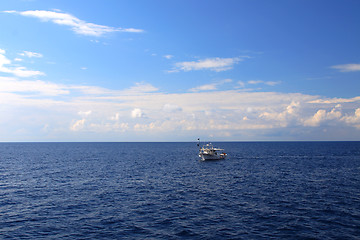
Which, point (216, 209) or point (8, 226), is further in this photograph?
point (216, 209)

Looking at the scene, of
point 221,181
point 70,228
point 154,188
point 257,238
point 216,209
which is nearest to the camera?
point 257,238

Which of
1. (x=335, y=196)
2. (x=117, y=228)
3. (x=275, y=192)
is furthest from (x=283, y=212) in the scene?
(x=117, y=228)

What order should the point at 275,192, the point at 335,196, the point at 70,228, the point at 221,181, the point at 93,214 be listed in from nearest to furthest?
the point at 70,228 < the point at 93,214 < the point at 335,196 < the point at 275,192 < the point at 221,181

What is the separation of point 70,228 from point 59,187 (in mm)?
28328

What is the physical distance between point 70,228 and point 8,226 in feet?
→ 27.8

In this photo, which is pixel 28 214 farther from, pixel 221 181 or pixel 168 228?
pixel 221 181

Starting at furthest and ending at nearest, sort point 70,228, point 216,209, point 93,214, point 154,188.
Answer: point 154,188 < point 216,209 < point 93,214 < point 70,228

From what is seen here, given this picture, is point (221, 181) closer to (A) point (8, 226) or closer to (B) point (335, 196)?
(B) point (335, 196)

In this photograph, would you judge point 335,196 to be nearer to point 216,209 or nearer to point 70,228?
point 216,209

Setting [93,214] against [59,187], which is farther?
[59,187]

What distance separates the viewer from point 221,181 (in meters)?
65.8

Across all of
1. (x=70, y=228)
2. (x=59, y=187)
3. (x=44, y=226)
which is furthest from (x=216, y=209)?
(x=59, y=187)

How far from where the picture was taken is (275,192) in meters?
52.2

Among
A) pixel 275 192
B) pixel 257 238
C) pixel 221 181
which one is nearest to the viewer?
pixel 257 238
